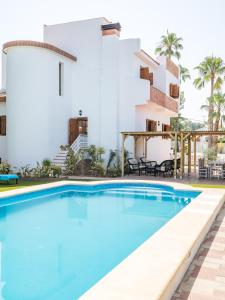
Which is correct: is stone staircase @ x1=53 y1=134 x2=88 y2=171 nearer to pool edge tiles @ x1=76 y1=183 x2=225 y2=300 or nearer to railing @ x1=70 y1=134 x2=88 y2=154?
railing @ x1=70 y1=134 x2=88 y2=154

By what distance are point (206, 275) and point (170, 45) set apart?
36.0 meters

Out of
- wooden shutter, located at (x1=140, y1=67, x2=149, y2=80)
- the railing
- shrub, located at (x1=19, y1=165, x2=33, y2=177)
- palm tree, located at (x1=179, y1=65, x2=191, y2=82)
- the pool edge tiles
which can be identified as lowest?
the pool edge tiles

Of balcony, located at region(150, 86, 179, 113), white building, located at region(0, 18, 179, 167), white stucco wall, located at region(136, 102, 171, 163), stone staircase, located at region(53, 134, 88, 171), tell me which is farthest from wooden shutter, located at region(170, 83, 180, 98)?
stone staircase, located at region(53, 134, 88, 171)

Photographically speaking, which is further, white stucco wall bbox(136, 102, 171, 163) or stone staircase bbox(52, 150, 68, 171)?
white stucco wall bbox(136, 102, 171, 163)

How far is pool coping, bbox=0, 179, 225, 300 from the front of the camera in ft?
11.9

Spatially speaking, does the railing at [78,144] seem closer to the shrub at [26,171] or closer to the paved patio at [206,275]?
the shrub at [26,171]

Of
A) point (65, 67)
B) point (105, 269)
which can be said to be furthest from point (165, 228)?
point (65, 67)

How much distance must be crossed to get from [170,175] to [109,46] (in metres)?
8.93

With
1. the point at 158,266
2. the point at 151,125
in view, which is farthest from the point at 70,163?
the point at 158,266

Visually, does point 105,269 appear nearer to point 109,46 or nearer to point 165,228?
point 165,228

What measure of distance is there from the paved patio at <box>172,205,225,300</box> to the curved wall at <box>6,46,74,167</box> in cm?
1444

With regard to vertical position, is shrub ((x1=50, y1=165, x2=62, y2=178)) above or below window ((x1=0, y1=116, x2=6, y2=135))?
below

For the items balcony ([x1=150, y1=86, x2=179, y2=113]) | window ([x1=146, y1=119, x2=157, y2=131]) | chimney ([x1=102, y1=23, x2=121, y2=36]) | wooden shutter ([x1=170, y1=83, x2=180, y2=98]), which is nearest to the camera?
chimney ([x1=102, y1=23, x2=121, y2=36])

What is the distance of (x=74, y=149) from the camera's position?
20.8 m
